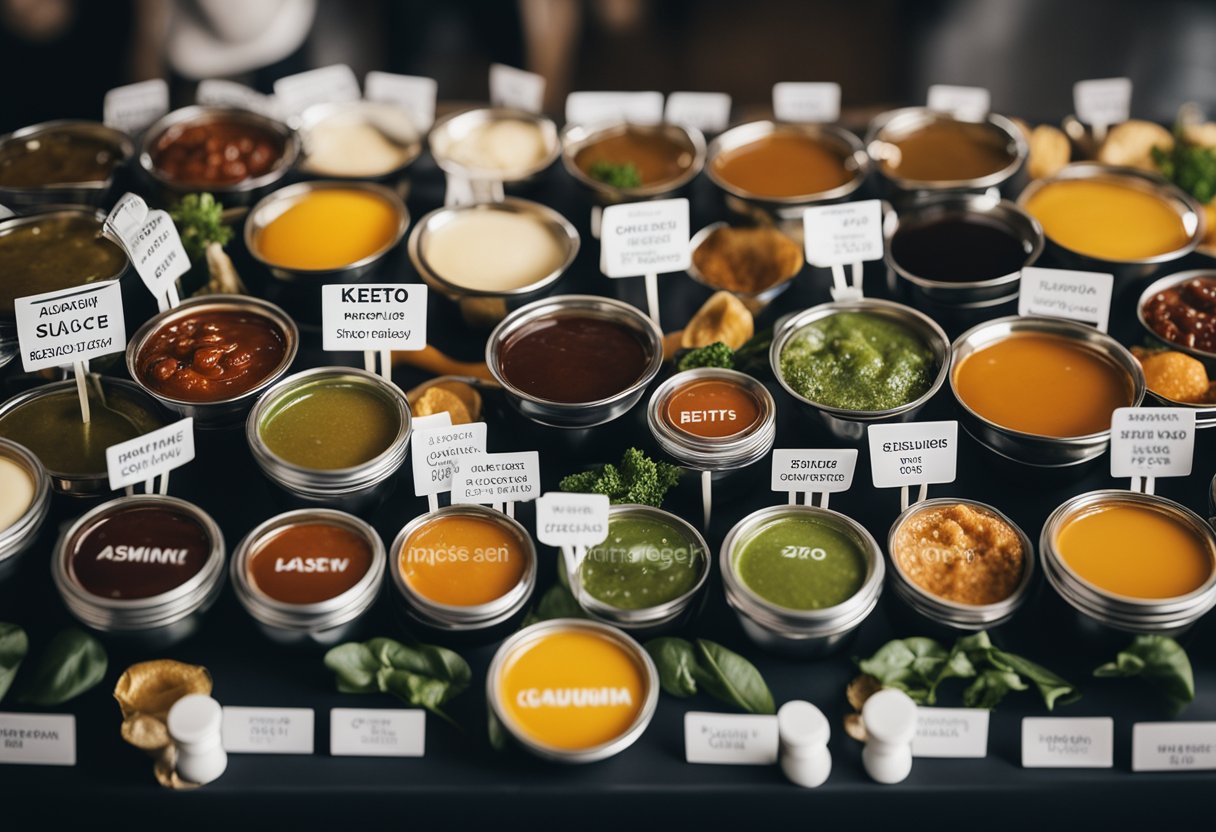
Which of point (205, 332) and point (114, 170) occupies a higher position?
point (114, 170)

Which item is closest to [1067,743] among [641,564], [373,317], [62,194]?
[641,564]

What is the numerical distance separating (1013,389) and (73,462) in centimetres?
287

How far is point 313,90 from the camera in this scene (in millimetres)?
4867

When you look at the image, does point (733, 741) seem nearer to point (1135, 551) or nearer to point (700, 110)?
point (1135, 551)

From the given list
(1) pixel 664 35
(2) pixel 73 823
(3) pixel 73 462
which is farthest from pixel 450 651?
(1) pixel 664 35

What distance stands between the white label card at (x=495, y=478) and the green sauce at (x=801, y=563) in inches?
24.9

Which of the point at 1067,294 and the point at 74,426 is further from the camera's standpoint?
the point at 1067,294

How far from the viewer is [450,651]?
2904 mm

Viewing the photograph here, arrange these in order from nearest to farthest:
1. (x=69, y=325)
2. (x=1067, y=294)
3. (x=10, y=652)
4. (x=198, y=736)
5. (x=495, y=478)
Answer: (x=198, y=736) → (x=10, y=652) → (x=495, y=478) → (x=69, y=325) → (x=1067, y=294)

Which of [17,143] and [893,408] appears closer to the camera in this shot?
[893,408]

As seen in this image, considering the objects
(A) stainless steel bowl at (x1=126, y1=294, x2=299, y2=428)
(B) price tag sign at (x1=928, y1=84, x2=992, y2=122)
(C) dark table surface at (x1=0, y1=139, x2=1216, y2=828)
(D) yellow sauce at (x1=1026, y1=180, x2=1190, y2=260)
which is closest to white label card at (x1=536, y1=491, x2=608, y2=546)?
(C) dark table surface at (x1=0, y1=139, x2=1216, y2=828)

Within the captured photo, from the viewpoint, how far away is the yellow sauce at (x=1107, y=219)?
411 centimetres

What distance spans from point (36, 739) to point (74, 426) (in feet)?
3.26

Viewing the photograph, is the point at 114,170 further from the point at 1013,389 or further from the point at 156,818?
the point at 1013,389
